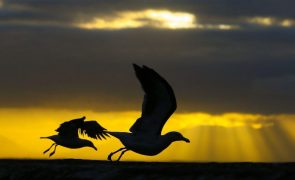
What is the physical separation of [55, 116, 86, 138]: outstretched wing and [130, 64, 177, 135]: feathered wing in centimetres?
1478

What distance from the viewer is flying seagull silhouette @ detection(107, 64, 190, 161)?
81.2 feet

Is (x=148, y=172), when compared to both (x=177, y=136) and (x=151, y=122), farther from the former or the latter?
(x=177, y=136)

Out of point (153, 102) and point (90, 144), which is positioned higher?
point (90, 144)

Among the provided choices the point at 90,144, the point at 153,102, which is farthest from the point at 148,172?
the point at 90,144

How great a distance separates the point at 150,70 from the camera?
24297 millimetres

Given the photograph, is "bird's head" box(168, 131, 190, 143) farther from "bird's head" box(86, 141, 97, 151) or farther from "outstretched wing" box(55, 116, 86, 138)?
"bird's head" box(86, 141, 97, 151)

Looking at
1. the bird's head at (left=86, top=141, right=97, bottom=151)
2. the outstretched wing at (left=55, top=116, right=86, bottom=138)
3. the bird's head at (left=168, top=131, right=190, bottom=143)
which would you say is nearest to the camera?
→ the bird's head at (left=168, top=131, right=190, bottom=143)

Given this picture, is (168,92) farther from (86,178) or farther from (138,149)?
(86,178)

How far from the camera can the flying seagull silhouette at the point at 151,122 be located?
24750mm

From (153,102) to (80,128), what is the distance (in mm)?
18170

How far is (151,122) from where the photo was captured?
85.6 ft

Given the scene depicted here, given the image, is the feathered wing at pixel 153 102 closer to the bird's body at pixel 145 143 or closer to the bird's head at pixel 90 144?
the bird's body at pixel 145 143

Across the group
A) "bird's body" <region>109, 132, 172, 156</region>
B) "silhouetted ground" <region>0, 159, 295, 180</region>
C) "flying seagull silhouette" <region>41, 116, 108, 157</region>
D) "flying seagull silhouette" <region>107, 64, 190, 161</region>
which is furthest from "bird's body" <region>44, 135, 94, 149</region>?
"silhouetted ground" <region>0, 159, 295, 180</region>

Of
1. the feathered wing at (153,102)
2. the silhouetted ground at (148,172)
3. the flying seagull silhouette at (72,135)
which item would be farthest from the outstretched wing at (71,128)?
the silhouetted ground at (148,172)
